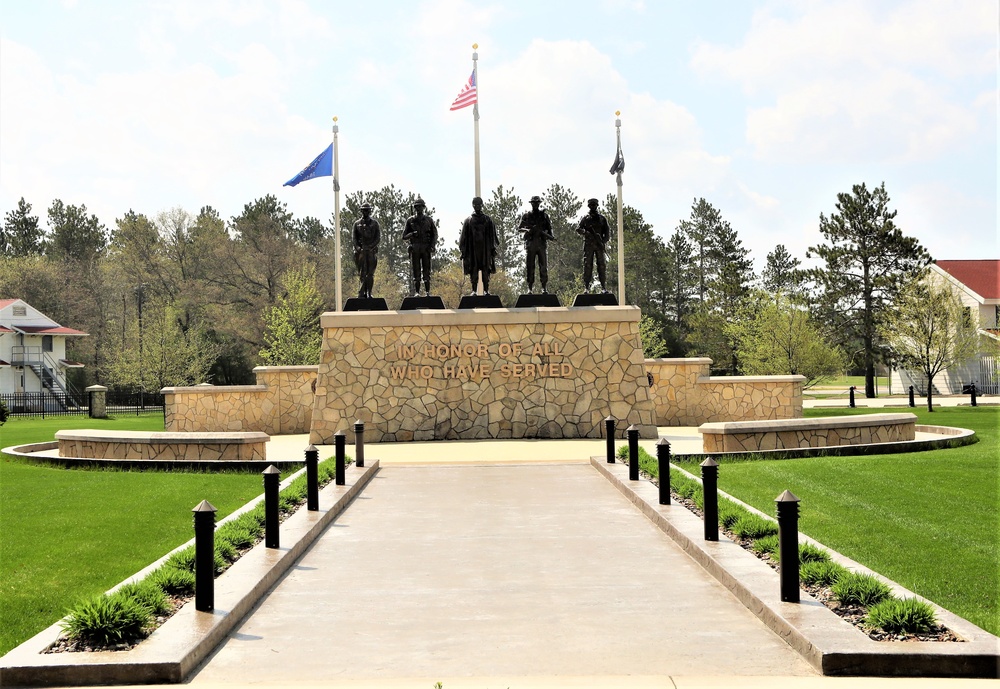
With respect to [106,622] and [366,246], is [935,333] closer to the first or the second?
[366,246]

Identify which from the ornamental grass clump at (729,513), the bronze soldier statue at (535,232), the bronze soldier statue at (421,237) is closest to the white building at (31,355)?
the bronze soldier statue at (421,237)

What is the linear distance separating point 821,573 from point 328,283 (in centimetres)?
5353

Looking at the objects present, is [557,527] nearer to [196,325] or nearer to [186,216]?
[196,325]

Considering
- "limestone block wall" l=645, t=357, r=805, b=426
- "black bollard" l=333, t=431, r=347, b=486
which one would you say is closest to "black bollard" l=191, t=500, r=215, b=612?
"black bollard" l=333, t=431, r=347, b=486

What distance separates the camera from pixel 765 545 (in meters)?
8.69

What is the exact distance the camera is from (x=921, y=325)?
36.2 metres

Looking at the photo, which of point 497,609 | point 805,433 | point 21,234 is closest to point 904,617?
point 497,609

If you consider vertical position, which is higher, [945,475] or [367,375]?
[367,375]

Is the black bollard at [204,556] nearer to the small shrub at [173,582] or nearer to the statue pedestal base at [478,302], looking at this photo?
the small shrub at [173,582]

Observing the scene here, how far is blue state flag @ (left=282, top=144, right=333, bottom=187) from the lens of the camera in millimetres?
26078

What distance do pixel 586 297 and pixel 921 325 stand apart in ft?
60.8

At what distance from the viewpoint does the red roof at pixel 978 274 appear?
5770cm

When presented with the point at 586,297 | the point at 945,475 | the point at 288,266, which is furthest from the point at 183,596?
the point at 288,266

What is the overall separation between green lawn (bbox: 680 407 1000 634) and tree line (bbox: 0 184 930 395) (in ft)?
96.0
